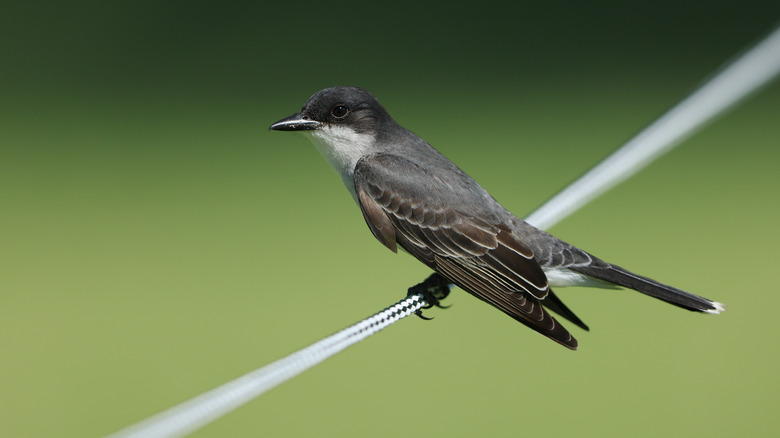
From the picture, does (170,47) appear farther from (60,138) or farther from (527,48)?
(527,48)

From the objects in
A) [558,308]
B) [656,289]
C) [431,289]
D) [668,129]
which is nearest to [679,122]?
[668,129]

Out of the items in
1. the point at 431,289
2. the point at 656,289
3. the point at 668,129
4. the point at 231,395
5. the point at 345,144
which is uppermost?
the point at 345,144

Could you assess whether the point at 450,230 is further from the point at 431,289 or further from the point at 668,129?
the point at 668,129

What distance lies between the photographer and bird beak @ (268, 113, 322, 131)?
2244 millimetres

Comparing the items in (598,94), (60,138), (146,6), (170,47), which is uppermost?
(146,6)

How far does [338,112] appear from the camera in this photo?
2.32m

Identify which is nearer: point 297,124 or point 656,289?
point 656,289

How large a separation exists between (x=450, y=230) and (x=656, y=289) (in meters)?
0.52

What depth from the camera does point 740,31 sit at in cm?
517

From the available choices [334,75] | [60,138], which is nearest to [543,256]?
[334,75]

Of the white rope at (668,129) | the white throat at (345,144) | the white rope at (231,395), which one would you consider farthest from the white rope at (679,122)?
the white throat at (345,144)

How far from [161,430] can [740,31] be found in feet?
16.6

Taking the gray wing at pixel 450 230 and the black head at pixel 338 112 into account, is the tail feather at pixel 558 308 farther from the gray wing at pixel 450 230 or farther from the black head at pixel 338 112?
the black head at pixel 338 112

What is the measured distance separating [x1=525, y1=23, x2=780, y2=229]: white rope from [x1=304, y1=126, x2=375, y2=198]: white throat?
2.44ft
